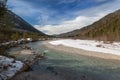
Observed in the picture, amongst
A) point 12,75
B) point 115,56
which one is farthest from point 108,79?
point 115,56

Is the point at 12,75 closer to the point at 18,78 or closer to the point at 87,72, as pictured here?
the point at 18,78

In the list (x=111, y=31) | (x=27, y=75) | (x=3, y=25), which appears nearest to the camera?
(x=27, y=75)

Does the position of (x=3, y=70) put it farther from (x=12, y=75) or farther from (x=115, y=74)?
(x=115, y=74)

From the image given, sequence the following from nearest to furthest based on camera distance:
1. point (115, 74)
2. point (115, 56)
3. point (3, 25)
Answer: point (115, 74) → point (3, 25) → point (115, 56)

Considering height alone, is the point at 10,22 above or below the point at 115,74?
above

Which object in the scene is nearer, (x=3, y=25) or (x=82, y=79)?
(x=82, y=79)

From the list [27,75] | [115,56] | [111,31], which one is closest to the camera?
[27,75]

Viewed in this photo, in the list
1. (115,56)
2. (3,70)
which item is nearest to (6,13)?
(3,70)

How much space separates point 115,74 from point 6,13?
1204 cm

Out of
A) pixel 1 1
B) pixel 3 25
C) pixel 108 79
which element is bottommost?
pixel 108 79

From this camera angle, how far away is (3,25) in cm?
2166

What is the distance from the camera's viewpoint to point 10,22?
22.9 meters

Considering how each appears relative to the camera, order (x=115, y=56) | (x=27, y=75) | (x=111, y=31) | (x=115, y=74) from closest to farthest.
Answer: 1. (x=27, y=75)
2. (x=115, y=74)
3. (x=115, y=56)
4. (x=111, y=31)

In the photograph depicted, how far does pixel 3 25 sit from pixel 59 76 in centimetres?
777
